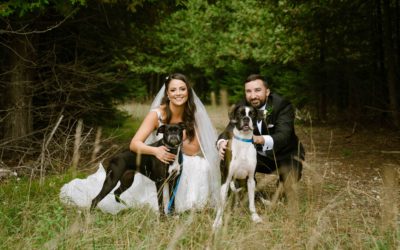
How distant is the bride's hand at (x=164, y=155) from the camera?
167 inches

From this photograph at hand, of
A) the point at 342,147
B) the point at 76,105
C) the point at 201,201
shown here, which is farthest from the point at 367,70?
the point at 201,201

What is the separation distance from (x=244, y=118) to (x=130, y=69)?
26.9 feet

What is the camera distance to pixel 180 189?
4.73 m

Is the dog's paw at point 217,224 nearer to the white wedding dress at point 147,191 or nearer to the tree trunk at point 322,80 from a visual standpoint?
the white wedding dress at point 147,191

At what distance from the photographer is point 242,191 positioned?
4.74m

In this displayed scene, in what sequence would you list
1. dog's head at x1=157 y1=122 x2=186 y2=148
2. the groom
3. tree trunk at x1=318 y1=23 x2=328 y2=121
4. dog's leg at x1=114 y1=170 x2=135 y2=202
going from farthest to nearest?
1. tree trunk at x1=318 y1=23 x2=328 y2=121
2. the groom
3. dog's leg at x1=114 y1=170 x2=135 y2=202
4. dog's head at x1=157 y1=122 x2=186 y2=148

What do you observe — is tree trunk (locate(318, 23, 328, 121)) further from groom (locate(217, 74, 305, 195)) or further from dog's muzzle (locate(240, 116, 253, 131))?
dog's muzzle (locate(240, 116, 253, 131))

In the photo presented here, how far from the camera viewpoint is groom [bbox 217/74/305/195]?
4625mm

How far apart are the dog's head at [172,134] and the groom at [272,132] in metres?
0.47

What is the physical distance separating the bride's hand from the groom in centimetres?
56

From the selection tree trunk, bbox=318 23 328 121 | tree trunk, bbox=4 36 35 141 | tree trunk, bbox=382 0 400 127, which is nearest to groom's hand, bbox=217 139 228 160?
tree trunk, bbox=4 36 35 141

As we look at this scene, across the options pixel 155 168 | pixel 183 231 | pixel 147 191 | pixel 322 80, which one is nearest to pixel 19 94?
pixel 147 191

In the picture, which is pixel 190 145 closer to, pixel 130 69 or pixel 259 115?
pixel 259 115

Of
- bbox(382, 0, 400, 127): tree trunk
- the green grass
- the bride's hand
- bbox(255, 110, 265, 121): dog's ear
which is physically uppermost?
bbox(382, 0, 400, 127): tree trunk
